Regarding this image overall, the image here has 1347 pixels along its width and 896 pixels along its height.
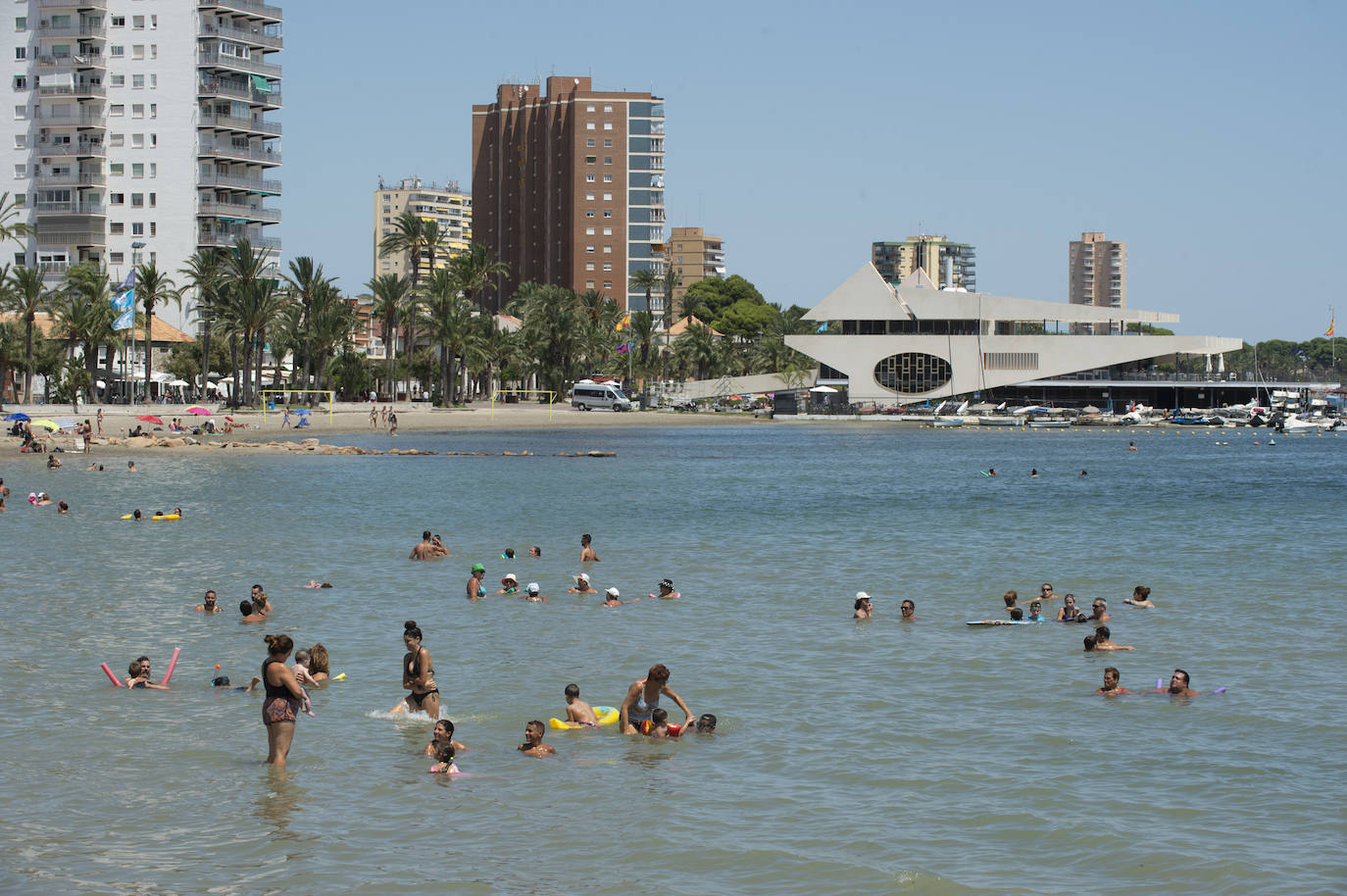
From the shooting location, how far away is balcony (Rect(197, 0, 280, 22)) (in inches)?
4269

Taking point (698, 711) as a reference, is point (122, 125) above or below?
above

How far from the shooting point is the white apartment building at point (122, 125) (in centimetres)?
10881

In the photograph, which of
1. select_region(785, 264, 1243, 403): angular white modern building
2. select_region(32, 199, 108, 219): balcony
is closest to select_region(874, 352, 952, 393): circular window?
select_region(785, 264, 1243, 403): angular white modern building

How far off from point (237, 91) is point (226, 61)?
2574mm

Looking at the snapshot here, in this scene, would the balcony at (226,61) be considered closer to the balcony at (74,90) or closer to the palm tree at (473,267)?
the balcony at (74,90)

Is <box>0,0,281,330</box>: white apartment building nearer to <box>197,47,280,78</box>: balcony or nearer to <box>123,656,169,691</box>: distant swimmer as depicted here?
<box>197,47,280,78</box>: balcony

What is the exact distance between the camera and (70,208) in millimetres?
109125

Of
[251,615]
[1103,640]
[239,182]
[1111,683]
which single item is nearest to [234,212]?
[239,182]

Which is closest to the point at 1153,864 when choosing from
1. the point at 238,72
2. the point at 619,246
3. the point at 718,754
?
the point at 718,754

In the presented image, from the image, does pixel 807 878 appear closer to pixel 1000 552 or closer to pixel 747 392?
pixel 1000 552

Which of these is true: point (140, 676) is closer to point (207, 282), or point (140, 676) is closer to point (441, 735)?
point (441, 735)

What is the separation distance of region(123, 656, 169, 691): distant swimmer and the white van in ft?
354

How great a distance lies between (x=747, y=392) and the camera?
14938cm

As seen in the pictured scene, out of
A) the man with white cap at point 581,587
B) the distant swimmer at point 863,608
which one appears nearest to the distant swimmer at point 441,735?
the distant swimmer at point 863,608
